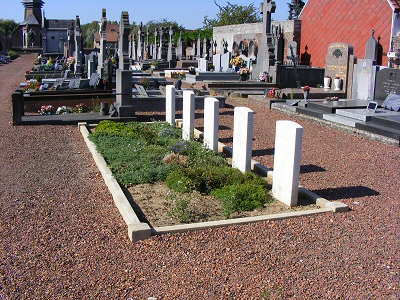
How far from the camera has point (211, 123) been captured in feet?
29.5

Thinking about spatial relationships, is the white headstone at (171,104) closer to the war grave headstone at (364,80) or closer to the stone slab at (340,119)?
the stone slab at (340,119)

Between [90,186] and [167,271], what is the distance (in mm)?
3075

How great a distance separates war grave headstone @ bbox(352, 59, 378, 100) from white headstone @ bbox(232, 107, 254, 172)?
8669mm

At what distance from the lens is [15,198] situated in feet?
21.3

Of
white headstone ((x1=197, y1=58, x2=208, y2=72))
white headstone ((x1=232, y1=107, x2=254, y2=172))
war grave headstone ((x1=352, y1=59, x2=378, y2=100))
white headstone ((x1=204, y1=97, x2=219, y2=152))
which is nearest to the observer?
white headstone ((x1=232, y1=107, x2=254, y2=172))

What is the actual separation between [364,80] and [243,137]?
9109 mm

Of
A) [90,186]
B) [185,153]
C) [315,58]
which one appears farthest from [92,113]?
[315,58]

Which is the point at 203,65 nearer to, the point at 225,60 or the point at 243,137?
the point at 225,60

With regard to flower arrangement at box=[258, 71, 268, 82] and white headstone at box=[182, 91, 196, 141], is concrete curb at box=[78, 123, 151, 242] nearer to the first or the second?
white headstone at box=[182, 91, 196, 141]

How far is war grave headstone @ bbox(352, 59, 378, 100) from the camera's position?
14.9 metres

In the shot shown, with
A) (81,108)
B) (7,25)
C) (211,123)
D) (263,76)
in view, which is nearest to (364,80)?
(263,76)

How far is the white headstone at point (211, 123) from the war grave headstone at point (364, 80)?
7819mm

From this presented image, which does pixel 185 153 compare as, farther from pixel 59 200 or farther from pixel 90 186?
pixel 59 200

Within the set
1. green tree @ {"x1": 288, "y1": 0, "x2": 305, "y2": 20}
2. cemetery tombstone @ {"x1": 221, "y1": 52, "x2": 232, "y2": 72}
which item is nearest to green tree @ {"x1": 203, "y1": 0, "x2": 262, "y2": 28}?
green tree @ {"x1": 288, "y1": 0, "x2": 305, "y2": 20}
